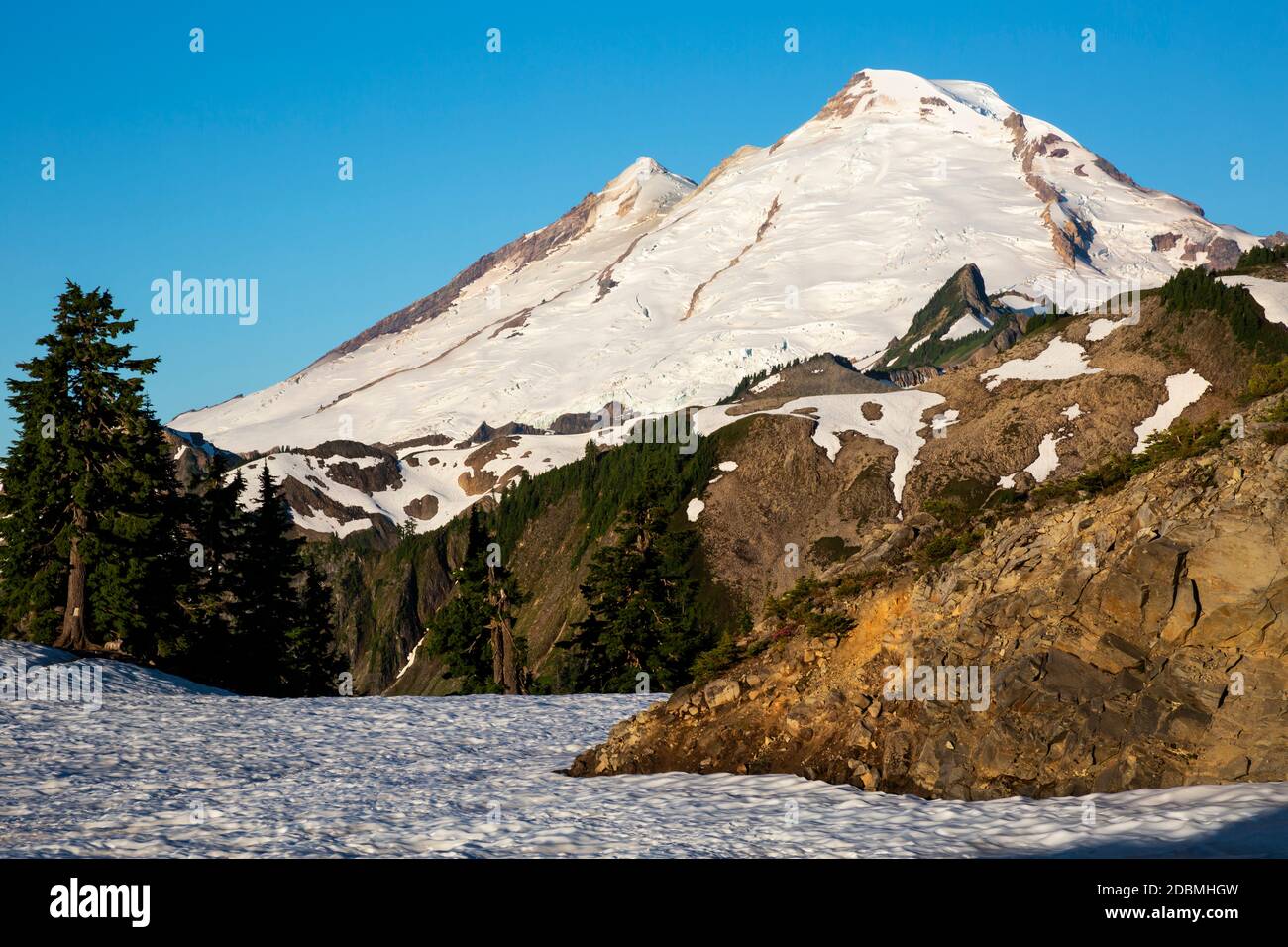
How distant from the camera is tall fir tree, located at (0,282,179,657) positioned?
43344mm

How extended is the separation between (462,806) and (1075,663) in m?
9.80

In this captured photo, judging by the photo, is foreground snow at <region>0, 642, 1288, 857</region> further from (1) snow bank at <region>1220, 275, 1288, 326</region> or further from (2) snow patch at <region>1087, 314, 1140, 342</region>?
(2) snow patch at <region>1087, 314, 1140, 342</region>

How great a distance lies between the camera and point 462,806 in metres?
20.5

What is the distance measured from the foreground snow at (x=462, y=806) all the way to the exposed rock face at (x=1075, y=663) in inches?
30.9

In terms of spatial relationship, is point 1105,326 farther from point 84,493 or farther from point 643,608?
point 84,493

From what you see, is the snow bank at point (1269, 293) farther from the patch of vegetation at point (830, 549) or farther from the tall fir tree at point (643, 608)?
the tall fir tree at point (643, 608)

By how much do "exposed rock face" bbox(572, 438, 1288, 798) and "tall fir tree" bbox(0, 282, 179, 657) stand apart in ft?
88.3

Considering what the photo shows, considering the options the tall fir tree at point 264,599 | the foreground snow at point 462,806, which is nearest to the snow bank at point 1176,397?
the tall fir tree at point 264,599

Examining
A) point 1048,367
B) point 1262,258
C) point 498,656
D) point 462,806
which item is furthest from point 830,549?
point 462,806

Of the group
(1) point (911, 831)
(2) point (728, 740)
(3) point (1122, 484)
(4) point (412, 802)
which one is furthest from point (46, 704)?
(3) point (1122, 484)

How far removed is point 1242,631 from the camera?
1889 centimetres

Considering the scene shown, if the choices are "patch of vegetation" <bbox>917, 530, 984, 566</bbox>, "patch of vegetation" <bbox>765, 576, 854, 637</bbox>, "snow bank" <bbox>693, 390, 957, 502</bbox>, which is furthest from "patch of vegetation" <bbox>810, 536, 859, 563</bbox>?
"patch of vegetation" <bbox>917, 530, 984, 566</bbox>

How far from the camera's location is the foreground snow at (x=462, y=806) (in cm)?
1683

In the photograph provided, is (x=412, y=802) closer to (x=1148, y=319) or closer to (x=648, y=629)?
(x=648, y=629)
